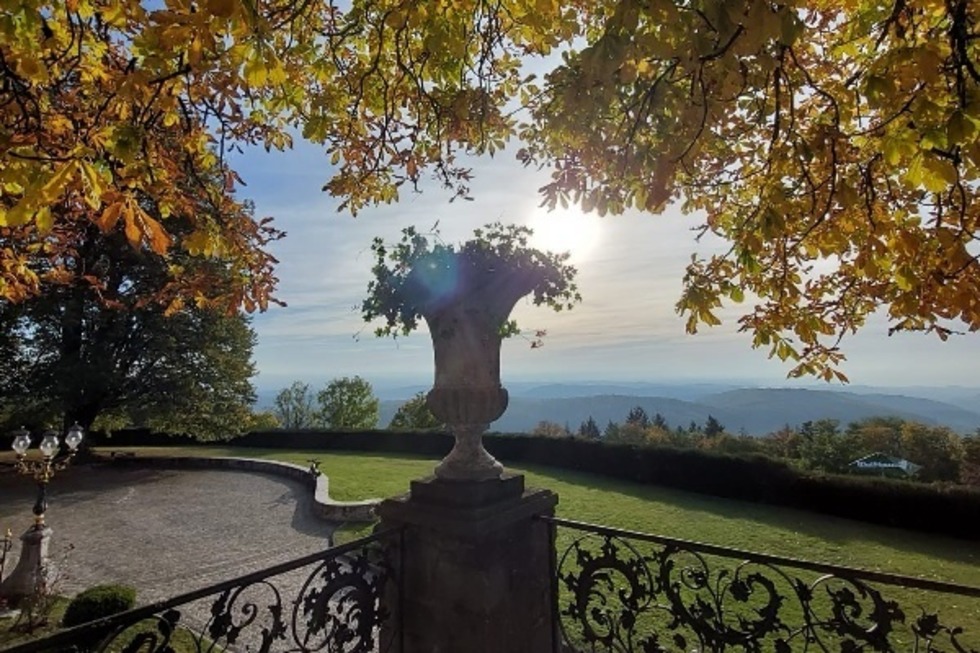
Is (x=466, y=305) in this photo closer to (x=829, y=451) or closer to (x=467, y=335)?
(x=467, y=335)

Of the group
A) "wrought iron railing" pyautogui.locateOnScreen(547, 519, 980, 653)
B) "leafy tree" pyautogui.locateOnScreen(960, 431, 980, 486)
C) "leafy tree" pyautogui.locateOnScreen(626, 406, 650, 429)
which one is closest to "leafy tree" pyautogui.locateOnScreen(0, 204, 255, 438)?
"wrought iron railing" pyautogui.locateOnScreen(547, 519, 980, 653)

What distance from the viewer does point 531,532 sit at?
3371 mm

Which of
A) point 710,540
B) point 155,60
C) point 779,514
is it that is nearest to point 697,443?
point 779,514

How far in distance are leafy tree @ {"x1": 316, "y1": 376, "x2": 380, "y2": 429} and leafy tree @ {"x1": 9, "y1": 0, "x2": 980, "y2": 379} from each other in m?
29.1

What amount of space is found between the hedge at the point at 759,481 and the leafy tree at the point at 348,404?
11695 millimetres

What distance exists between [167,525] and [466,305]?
39.8 feet

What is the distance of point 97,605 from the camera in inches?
235

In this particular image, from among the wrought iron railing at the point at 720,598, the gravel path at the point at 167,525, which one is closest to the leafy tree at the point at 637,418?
the gravel path at the point at 167,525

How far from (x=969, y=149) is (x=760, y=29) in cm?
128

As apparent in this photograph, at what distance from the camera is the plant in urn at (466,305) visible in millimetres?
3211

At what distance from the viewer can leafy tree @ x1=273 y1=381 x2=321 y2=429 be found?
37.2 metres

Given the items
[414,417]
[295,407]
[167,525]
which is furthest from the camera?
[295,407]

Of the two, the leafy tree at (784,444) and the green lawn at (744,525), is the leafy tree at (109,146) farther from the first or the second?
the leafy tree at (784,444)

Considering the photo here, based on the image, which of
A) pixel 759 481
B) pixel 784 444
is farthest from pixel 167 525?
pixel 784 444
